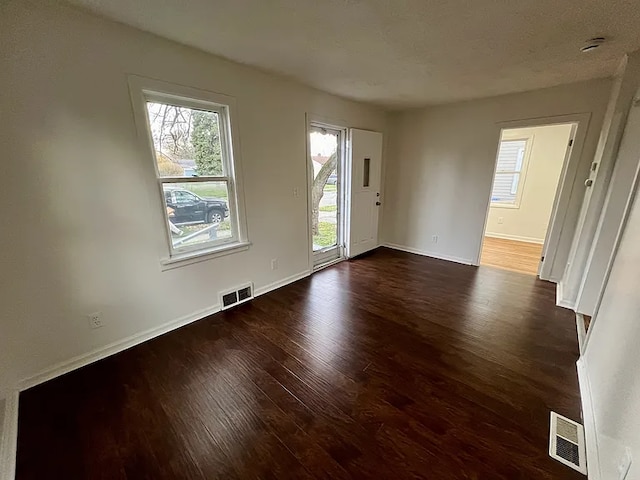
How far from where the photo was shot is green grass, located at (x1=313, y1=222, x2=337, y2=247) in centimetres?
421

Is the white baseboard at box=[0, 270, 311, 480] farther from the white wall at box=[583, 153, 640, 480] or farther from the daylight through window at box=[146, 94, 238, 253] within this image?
the white wall at box=[583, 153, 640, 480]

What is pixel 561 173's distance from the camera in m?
3.18

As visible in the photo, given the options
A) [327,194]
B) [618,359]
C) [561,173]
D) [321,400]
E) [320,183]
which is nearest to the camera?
[618,359]

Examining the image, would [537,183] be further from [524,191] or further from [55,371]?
[55,371]

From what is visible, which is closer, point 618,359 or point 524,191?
point 618,359

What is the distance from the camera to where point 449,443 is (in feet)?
4.81

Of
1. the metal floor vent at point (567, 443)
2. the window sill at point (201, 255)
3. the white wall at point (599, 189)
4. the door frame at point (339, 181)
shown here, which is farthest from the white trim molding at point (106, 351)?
the white wall at point (599, 189)

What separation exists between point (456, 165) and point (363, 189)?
4.72 feet

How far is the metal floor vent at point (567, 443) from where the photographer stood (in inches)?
53.7

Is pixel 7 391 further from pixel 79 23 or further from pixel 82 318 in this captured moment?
pixel 79 23

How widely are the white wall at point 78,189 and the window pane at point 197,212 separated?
0.16m

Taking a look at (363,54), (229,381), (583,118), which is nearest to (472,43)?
(363,54)

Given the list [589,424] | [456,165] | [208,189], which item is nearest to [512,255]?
[456,165]

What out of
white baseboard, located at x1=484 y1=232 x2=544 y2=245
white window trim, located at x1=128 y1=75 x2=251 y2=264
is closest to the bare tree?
white window trim, located at x1=128 y1=75 x2=251 y2=264
